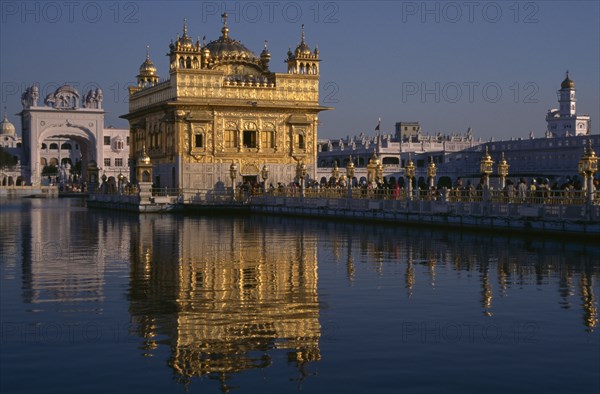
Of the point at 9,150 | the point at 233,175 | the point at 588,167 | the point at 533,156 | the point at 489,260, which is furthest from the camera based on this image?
the point at 9,150

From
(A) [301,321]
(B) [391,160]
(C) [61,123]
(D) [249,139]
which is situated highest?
(C) [61,123]

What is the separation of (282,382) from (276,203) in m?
33.2

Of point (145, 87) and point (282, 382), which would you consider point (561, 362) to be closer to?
point (282, 382)

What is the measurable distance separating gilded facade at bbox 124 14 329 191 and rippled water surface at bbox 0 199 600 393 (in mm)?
27320

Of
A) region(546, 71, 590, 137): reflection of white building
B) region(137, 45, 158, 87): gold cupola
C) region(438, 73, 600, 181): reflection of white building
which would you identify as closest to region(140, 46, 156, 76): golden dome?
region(137, 45, 158, 87): gold cupola

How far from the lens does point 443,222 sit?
91.6 feet

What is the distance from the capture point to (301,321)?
1020 cm

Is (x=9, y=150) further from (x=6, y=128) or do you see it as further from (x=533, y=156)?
(x=533, y=156)

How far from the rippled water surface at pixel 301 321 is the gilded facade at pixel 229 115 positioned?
1076 inches

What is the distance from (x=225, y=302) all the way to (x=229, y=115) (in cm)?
3619

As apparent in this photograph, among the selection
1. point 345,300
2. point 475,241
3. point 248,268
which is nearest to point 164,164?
point 475,241

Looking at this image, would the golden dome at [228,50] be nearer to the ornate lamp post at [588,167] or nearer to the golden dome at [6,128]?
the ornate lamp post at [588,167]

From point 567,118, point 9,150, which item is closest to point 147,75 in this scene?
point 9,150

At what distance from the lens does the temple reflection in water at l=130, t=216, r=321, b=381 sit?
858cm
